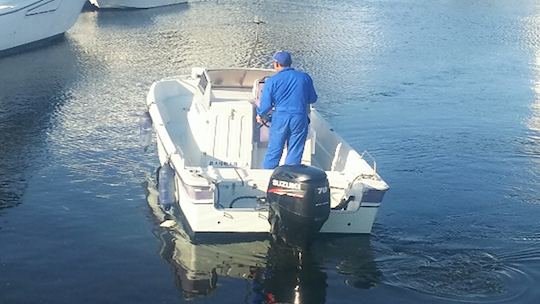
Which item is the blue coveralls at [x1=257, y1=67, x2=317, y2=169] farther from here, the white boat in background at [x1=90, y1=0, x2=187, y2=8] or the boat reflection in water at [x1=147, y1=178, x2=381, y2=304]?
the white boat in background at [x1=90, y1=0, x2=187, y2=8]

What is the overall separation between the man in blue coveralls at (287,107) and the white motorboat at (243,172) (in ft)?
1.39

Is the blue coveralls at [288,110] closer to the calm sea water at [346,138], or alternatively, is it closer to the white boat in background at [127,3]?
the calm sea water at [346,138]

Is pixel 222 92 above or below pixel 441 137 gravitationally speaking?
above

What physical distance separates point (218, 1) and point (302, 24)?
27.5 feet

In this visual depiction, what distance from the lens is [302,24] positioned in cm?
2842

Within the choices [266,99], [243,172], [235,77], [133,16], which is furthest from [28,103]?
[133,16]

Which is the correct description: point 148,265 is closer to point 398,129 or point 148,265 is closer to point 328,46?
point 398,129

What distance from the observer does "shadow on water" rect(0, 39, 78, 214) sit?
1099 centimetres

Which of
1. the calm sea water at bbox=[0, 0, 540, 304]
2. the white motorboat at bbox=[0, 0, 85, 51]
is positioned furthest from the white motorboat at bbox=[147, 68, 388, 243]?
the white motorboat at bbox=[0, 0, 85, 51]

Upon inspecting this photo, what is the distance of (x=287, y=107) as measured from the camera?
8.70 meters

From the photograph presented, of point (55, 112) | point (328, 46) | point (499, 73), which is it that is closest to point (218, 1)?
point (328, 46)

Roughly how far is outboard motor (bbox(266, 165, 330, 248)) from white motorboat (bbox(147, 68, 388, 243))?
0.03 ft

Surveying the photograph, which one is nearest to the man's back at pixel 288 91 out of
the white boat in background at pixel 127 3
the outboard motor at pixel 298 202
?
the outboard motor at pixel 298 202

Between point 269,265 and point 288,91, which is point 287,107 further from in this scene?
point 269,265
